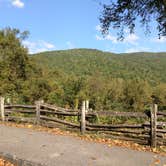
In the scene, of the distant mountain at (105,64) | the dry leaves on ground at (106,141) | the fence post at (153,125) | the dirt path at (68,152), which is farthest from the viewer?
the distant mountain at (105,64)

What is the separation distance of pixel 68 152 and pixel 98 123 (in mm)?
3612

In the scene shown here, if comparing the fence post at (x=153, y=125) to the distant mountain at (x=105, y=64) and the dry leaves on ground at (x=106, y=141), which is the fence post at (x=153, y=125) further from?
the distant mountain at (x=105, y=64)

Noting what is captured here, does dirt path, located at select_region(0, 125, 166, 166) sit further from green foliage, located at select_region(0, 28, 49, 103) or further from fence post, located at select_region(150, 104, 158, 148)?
green foliage, located at select_region(0, 28, 49, 103)

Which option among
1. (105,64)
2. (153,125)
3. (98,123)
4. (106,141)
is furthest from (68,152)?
(105,64)

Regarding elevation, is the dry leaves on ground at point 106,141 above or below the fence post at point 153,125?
below

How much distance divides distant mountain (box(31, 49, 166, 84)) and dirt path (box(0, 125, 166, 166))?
430 feet

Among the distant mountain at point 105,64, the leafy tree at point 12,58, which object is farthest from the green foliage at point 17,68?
the distant mountain at point 105,64

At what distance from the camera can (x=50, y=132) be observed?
12.6 metres

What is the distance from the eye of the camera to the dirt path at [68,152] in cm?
823

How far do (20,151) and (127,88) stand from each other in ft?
274

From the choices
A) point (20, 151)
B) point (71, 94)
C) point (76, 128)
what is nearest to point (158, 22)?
point (76, 128)

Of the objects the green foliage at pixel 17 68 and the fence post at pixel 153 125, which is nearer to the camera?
the fence post at pixel 153 125

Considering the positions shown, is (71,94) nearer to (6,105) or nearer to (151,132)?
(6,105)

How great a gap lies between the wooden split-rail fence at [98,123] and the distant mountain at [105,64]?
415ft
